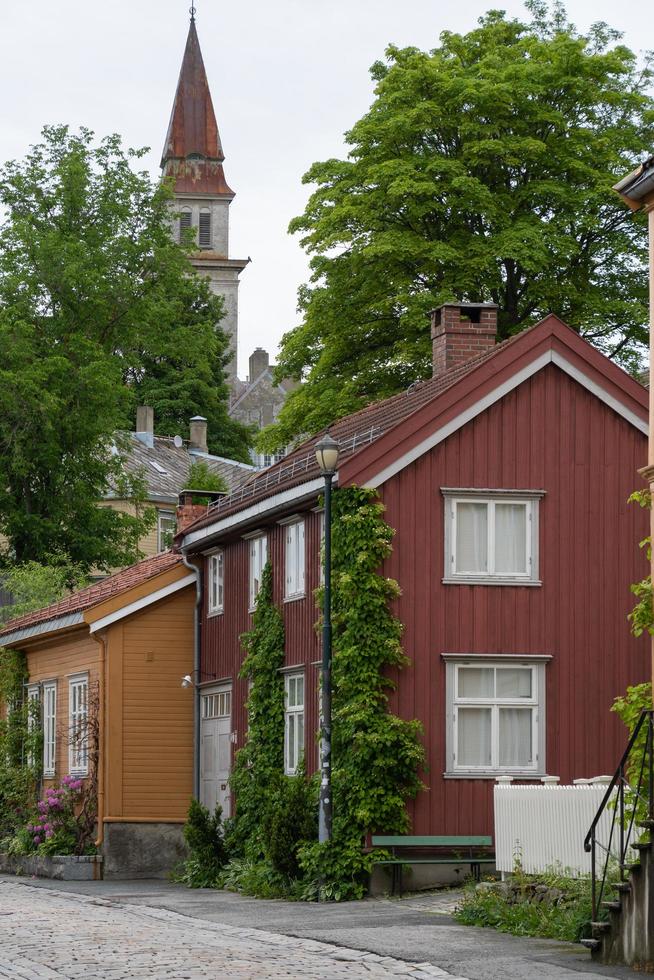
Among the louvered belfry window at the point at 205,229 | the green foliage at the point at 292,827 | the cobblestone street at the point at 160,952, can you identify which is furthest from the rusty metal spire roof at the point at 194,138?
the cobblestone street at the point at 160,952

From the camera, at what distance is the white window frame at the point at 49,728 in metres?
34.3

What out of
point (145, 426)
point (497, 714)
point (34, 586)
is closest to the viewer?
point (497, 714)

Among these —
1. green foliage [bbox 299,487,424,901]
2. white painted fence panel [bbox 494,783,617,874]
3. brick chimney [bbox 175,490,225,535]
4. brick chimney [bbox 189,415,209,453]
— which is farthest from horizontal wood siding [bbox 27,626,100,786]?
brick chimney [bbox 189,415,209,453]

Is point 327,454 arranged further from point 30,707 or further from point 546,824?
point 30,707

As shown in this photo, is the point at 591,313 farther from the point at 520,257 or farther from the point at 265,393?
the point at 265,393

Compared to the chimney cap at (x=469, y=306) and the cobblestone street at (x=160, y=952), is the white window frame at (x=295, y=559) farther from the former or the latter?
the cobblestone street at (x=160, y=952)

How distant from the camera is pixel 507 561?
25.3 m

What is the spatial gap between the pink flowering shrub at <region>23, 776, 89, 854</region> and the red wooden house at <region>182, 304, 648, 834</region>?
20.9 feet

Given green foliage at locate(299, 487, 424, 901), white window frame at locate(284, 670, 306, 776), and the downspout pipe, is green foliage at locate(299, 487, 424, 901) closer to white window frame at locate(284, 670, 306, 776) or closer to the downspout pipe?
white window frame at locate(284, 670, 306, 776)

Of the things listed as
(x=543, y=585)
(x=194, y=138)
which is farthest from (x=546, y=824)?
(x=194, y=138)

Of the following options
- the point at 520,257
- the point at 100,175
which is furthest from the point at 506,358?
the point at 100,175

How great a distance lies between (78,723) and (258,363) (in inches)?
4001

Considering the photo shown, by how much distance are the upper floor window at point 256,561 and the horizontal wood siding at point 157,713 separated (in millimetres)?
3224

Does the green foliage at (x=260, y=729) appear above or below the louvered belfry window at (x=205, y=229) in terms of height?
below
